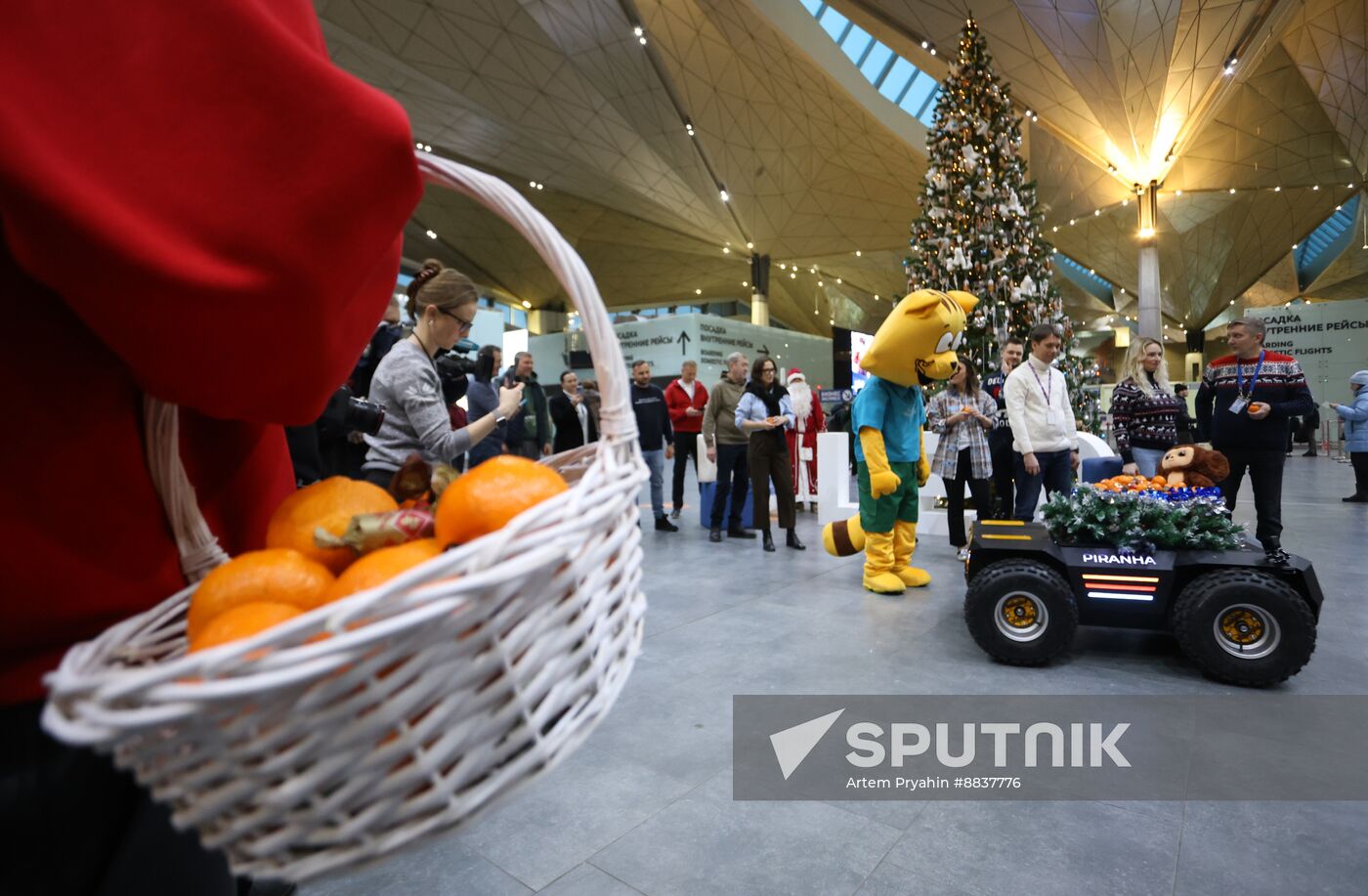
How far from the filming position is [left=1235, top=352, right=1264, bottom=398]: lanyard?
4.42 m

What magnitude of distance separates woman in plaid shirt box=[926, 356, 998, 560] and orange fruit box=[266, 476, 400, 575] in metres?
4.74

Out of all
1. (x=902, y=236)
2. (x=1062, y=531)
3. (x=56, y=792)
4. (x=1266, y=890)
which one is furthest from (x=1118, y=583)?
(x=902, y=236)

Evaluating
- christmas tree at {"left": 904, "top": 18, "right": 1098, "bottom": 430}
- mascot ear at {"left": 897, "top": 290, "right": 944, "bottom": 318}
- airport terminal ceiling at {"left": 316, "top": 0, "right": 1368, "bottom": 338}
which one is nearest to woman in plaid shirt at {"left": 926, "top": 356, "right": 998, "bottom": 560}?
mascot ear at {"left": 897, "top": 290, "right": 944, "bottom": 318}

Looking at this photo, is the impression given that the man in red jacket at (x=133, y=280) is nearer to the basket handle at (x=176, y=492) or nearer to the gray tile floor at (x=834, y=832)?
the basket handle at (x=176, y=492)

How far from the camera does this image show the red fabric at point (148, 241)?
496mm

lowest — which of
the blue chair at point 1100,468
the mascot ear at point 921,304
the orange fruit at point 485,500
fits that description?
the blue chair at point 1100,468

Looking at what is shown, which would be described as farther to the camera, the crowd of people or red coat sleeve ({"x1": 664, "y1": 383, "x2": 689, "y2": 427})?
red coat sleeve ({"x1": 664, "y1": 383, "x2": 689, "y2": 427})

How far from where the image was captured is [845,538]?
4.41 meters

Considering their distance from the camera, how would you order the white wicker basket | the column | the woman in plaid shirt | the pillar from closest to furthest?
the white wicker basket, the woman in plaid shirt, the column, the pillar

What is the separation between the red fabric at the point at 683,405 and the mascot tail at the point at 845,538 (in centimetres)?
330

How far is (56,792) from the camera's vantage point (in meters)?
0.62

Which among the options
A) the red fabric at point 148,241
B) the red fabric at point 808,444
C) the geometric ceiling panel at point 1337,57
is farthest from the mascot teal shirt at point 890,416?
the geometric ceiling panel at point 1337,57

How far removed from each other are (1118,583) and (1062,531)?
29cm

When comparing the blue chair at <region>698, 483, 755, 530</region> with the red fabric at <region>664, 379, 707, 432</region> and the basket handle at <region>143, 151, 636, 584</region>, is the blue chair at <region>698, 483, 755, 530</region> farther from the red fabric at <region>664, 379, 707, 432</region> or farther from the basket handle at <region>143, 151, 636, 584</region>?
the basket handle at <region>143, 151, 636, 584</region>
